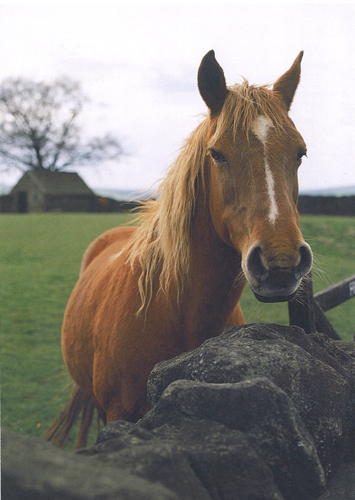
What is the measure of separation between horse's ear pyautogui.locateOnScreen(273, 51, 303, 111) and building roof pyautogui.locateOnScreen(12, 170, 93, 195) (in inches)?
1345

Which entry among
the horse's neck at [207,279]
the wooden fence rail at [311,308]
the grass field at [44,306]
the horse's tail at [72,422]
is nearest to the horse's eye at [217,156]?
the horse's neck at [207,279]

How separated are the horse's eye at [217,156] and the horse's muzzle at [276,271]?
52cm

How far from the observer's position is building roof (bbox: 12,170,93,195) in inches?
1351

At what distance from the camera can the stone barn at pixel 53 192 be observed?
113 ft

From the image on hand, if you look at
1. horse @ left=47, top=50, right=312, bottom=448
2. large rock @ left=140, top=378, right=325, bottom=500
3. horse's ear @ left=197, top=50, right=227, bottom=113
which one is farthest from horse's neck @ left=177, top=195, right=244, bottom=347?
large rock @ left=140, top=378, right=325, bottom=500

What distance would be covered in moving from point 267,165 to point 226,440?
1.11m

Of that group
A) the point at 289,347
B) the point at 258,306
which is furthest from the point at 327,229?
the point at 289,347

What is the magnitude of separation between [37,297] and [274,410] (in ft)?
24.8

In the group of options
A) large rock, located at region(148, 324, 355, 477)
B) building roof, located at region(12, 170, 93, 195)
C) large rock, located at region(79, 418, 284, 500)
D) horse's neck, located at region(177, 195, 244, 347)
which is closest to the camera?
large rock, located at region(79, 418, 284, 500)

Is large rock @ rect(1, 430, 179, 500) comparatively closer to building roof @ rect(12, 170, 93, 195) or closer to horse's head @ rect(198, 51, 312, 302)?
horse's head @ rect(198, 51, 312, 302)

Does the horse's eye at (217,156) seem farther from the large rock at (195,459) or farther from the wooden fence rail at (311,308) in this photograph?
the large rock at (195,459)

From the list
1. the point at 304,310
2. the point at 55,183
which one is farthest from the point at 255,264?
the point at 55,183

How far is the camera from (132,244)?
8.77 feet

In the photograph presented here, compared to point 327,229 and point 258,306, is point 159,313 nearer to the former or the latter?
point 258,306
